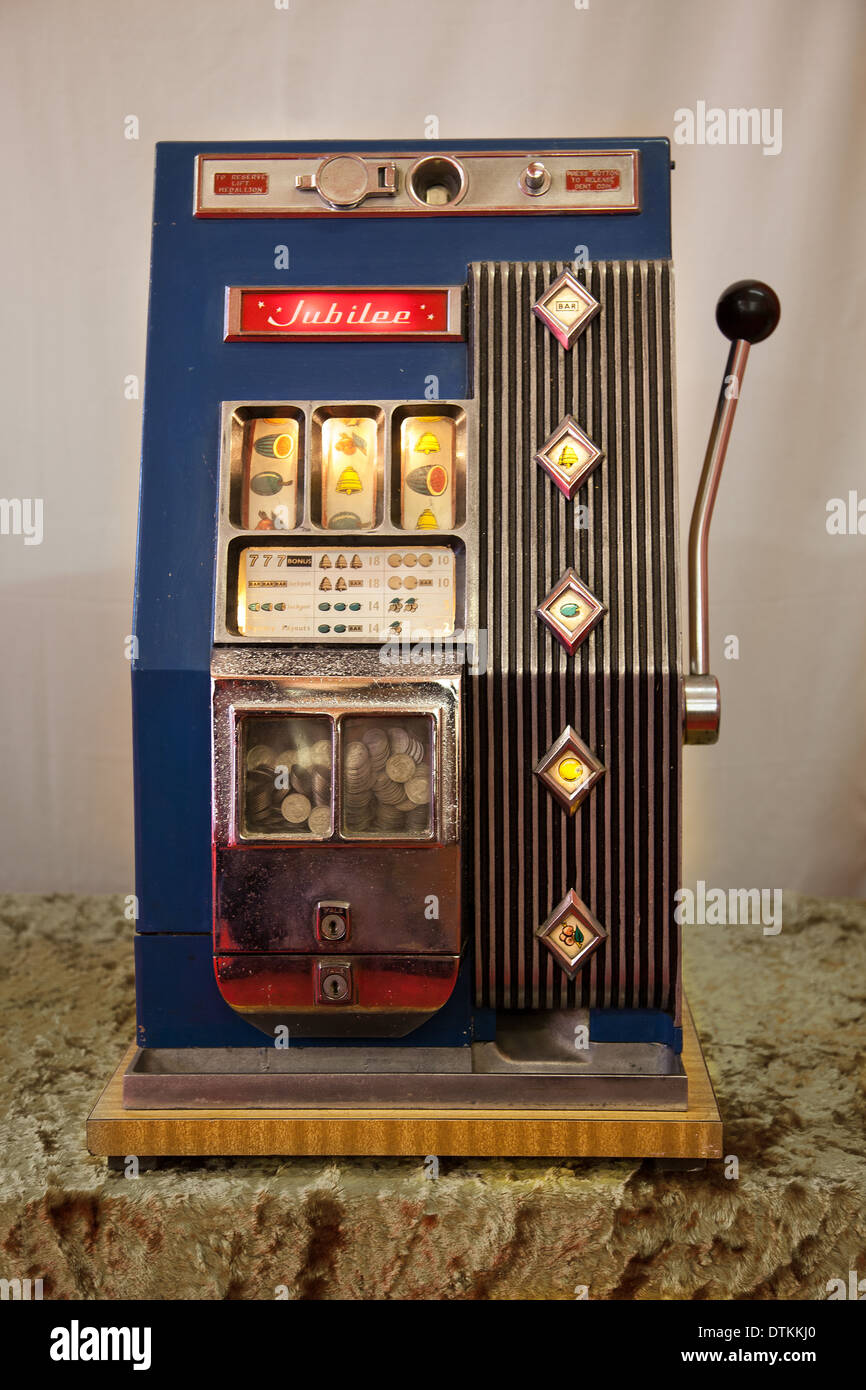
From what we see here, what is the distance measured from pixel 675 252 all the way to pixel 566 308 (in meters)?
1.56

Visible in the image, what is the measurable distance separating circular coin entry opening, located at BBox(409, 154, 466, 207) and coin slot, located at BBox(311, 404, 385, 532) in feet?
1.49

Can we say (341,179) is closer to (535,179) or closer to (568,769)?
(535,179)

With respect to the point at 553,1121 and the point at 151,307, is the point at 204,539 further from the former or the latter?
the point at 553,1121

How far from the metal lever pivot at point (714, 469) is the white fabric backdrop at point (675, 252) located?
1351 millimetres

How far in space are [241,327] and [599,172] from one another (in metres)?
0.76

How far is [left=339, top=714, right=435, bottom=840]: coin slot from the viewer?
2045 millimetres

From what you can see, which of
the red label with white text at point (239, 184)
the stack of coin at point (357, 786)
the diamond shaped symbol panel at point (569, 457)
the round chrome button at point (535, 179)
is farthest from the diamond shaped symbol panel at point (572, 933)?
the red label with white text at point (239, 184)

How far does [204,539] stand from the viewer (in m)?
2.10

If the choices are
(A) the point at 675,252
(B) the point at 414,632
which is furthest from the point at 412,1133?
(A) the point at 675,252

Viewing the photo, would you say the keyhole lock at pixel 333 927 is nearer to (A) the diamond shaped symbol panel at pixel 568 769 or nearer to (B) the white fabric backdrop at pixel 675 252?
(A) the diamond shaped symbol panel at pixel 568 769

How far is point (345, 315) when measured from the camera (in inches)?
85.8

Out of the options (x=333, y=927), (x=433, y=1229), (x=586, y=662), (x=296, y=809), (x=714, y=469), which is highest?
(x=714, y=469)

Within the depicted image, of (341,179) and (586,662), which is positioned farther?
(341,179)

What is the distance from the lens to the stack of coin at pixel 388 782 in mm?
2047
